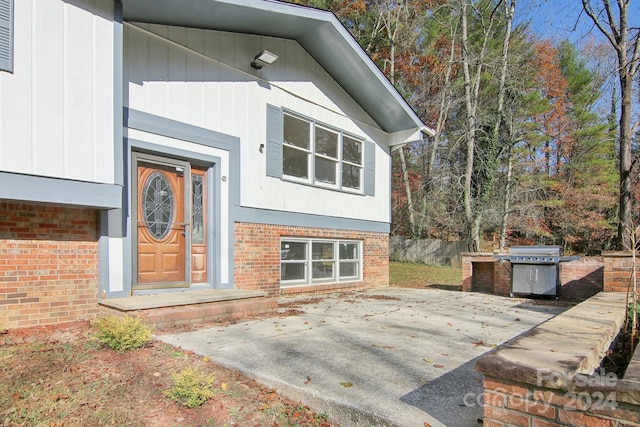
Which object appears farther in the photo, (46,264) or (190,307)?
(190,307)

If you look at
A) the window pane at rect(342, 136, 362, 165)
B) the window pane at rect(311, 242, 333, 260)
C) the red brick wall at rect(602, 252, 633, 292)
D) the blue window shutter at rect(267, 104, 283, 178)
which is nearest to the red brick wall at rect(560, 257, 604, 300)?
the red brick wall at rect(602, 252, 633, 292)

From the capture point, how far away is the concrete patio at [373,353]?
2672mm

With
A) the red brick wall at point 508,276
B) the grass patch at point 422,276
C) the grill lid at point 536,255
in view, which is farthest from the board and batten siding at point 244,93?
the grass patch at point 422,276

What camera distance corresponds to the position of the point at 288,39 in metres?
8.52

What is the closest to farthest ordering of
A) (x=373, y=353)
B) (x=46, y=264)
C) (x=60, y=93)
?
(x=373, y=353) → (x=60, y=93) → (x=46, y=264)

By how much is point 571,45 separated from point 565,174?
739 cm

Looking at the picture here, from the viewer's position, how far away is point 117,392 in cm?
297

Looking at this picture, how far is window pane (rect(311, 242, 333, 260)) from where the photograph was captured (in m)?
9.23

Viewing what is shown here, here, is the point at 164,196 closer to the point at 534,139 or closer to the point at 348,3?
the point at 348,3

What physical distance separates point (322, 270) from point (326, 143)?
304cm

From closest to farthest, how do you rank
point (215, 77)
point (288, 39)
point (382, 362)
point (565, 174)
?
point (382, 362) → point (215, 77) → point (288, 39) → point (565, 174)

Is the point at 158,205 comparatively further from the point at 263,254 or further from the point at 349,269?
the point at 349,269

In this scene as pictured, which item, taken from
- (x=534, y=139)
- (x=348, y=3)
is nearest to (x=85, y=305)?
(x=348, y=3)

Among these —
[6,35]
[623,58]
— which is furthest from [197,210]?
[623,58]
